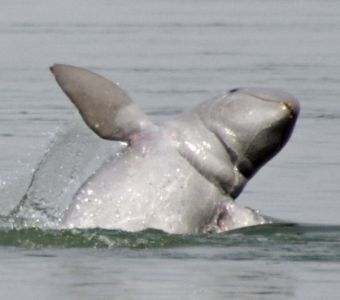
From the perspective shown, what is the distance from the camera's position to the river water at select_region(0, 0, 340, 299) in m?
16.5

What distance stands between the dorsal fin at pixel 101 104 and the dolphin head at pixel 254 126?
0.76 metres

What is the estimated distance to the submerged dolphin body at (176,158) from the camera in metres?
18.5

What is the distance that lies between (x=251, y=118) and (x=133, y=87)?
10.4m

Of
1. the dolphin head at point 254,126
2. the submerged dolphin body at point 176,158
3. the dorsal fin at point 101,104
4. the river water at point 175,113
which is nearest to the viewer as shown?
the river water at point 175,113

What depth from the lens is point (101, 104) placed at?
1889 centimetres

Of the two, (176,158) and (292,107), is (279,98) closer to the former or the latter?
(292,107)

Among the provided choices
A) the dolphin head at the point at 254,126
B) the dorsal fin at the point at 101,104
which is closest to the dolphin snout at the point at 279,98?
the dolphin head at the point at 254,126

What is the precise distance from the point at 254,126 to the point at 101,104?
1.47m

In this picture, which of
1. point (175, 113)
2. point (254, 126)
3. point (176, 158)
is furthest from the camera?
point (175, 113)

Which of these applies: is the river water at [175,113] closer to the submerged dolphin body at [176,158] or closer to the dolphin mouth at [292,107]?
the submerged dolphin body at [176,158]

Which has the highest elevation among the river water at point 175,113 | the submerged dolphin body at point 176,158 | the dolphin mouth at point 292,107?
the dolphin mouth at point 292,107

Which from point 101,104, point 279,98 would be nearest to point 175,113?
point 279,98

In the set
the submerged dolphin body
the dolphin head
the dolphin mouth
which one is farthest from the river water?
the dolphin mouth

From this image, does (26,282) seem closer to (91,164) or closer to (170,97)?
(91,164)
